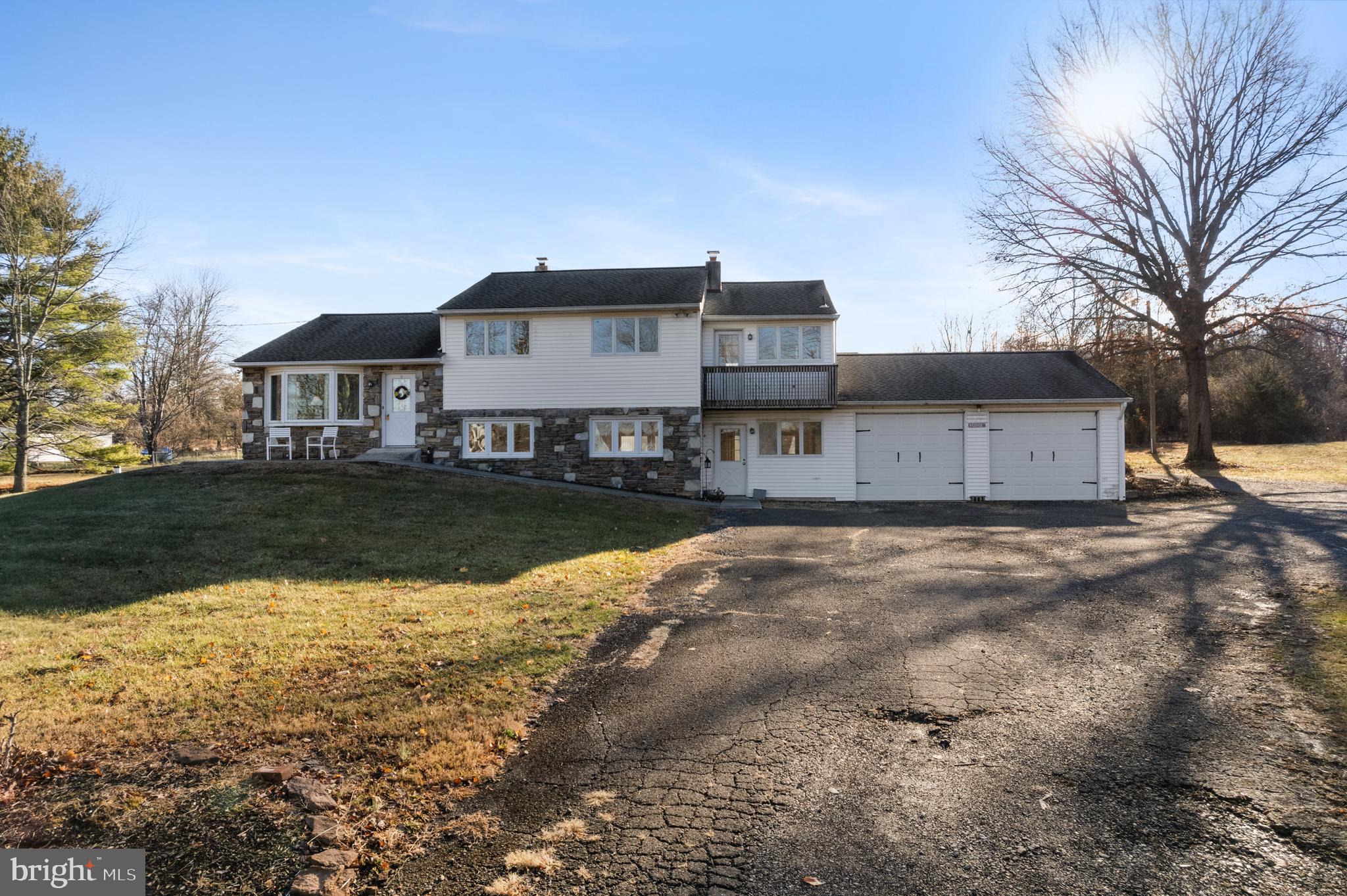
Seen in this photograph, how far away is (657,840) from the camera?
3.32 m

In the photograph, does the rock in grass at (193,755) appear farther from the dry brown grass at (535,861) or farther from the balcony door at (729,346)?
the balcony door at (729,346)

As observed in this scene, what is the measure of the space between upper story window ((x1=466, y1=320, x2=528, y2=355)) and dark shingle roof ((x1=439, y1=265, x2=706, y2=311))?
1.70ft

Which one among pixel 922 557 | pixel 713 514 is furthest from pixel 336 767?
pixel 713 514

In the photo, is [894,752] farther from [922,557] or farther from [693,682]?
[922,557]

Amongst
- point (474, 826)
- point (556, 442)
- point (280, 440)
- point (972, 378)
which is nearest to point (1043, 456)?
point (972, 378)

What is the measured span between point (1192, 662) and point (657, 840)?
500 cm

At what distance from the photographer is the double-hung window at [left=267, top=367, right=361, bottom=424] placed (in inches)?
834

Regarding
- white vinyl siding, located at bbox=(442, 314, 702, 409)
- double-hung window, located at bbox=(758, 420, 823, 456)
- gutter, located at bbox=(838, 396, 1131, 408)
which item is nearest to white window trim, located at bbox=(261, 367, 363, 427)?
white vinyl siding, located at bbox=(442, 314, 702, 409)

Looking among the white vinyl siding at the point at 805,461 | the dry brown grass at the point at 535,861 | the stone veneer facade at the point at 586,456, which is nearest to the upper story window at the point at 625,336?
the stone veneer facade at the point at 586,456

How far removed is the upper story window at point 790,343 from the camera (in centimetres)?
2123

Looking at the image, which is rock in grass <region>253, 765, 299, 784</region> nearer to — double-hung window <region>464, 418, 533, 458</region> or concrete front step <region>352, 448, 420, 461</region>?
double-hung window <region>464, 418, 533, 458</region>

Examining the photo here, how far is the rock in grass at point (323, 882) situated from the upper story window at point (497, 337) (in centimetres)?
1821

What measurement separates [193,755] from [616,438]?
641 inches

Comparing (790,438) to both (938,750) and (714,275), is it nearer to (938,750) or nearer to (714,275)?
(714,275)
